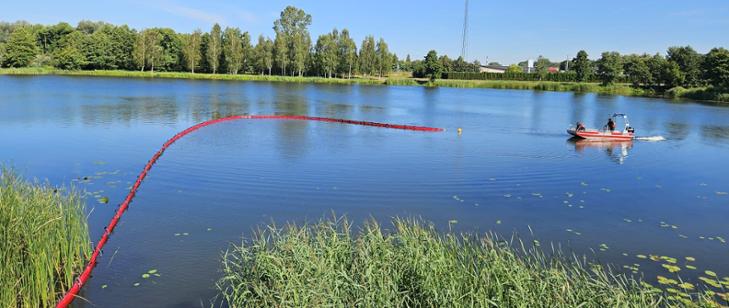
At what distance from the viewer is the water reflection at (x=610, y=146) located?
2566 centimetres

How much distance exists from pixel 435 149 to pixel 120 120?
62.7 ft

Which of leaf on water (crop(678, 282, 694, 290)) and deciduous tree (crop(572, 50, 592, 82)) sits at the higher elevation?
deciduous tree (crop(572, 50, 592, 82))

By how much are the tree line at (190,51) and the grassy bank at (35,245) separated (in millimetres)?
99658

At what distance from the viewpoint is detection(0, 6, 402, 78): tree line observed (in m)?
96.6

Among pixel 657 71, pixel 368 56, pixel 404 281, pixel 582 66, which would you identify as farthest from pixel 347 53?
pixel 404 281

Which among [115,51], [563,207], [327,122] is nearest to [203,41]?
[115,51]

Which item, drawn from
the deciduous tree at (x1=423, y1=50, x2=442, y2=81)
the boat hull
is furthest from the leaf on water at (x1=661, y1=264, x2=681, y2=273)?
the deciduous tree at (x1=423, y1=50, x2=442, y2=81)

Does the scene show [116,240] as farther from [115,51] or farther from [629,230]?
[115,51]

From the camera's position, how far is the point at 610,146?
29141 millimetres

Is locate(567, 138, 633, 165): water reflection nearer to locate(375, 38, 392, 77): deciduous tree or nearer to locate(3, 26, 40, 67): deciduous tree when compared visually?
locate(375, 38, 392, 77): deciduous tree

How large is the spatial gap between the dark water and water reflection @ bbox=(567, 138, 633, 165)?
0.42 feet

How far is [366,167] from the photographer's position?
19859 mm

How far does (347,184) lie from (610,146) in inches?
755

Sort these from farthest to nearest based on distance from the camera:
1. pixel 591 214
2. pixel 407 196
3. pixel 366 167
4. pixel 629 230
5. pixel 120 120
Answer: pixel 120 120, pixel 366 167, pixel 407 196, pixel 591 214, pixel 629 230
